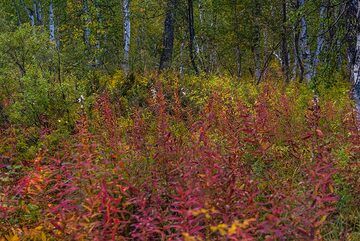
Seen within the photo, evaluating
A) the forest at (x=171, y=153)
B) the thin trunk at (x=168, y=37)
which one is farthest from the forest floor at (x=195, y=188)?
the thin trunk at (x=168, y=37)

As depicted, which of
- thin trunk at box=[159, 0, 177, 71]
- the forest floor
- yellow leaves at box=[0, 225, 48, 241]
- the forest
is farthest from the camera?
thin trunk at box=[159, 0, 177, 71]

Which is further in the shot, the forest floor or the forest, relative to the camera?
the forest

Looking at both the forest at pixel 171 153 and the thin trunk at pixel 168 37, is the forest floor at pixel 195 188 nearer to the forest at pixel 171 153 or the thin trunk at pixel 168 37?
the forest at pixel 171 153

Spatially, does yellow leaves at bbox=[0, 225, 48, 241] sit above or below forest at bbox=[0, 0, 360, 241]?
below

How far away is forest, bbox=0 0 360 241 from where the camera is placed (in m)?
3.46

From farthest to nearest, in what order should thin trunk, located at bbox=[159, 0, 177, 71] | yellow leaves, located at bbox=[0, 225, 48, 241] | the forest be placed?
thin trunk, located at bbox=[159, 0, 177, 71] → yellow leaves, located at bbox=[0, 225, 48, 241] → the forest

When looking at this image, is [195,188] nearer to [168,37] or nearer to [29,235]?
[29,235]

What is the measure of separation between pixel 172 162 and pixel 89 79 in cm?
662

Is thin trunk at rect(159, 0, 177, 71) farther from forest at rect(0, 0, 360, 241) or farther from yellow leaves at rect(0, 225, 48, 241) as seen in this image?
yellow leaves at rect(0, 225, 48, 241)

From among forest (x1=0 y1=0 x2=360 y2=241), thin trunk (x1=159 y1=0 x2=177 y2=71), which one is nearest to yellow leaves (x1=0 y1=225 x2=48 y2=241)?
forest (x1=0 y1=0 x2=360 y2=241)

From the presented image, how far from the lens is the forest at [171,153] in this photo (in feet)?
11.4

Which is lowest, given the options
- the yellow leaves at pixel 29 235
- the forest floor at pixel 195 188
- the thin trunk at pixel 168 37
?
the yellow leaves at pixel 29 235

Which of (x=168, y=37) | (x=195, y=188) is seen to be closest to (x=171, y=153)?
(x=195, y=188)

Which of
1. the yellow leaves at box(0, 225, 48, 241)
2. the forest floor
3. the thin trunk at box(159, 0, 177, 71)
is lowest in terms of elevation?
the yellow leaves at box(0, 225, 48, 241)
